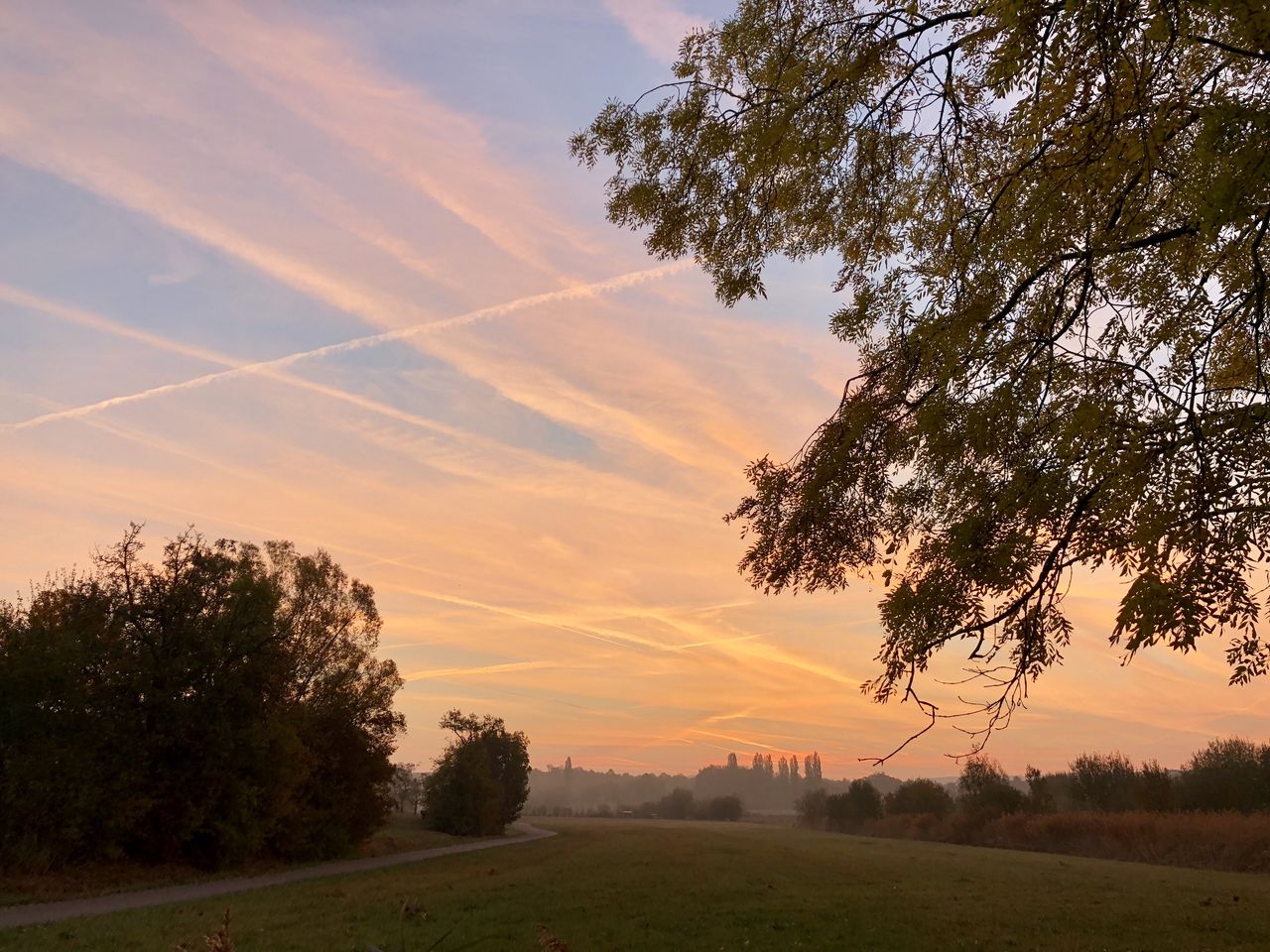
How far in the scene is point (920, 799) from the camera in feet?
233

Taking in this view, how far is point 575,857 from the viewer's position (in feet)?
100

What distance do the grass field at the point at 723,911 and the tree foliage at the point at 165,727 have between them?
6.32 metres

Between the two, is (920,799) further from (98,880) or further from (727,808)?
(98,880)

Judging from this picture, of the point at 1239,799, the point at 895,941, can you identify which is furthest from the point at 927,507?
the point at 1239,799

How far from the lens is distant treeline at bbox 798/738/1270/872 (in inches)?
1320

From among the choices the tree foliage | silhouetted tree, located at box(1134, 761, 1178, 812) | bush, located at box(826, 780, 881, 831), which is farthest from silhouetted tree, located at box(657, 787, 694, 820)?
the tree foliage

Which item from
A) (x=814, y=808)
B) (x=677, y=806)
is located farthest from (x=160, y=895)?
(x=677, y=806)

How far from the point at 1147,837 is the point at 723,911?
109 ft

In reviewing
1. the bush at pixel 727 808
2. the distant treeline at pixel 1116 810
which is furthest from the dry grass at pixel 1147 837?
the bush at pixel 727 808

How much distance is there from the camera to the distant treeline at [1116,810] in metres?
33.5

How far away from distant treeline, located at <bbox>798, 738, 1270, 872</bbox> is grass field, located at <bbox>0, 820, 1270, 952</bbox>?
7498 mm

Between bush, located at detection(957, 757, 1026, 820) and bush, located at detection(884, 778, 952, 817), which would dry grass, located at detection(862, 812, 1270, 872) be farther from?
bush, located at detection(884, 778, 952, 817)

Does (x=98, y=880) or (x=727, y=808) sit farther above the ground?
(x=98, y=880)

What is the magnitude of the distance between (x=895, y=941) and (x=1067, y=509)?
9.74 metres
